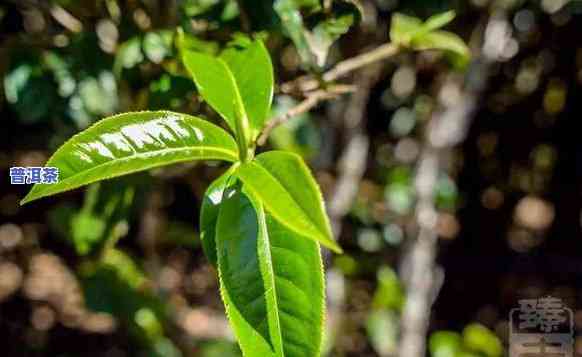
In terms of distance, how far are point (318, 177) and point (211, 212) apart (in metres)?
1.26

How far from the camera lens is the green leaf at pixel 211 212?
0.77 meters

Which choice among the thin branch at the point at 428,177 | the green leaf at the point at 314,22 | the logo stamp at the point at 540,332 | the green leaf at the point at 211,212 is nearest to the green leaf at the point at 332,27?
the green leaf at the point at 314,22

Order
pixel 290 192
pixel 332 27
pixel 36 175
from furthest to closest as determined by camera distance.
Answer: pixel 332 27 < pixel 36 175 < pixel 290 192

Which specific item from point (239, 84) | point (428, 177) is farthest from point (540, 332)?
point (239, 84)

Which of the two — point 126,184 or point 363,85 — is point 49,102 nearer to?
point 126,184

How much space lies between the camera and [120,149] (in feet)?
2.28

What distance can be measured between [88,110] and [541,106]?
5.69 ft

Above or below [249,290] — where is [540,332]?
above

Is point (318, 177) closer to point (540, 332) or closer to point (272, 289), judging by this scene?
point (540, 332)

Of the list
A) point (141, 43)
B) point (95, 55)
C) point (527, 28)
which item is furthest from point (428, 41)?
point (527, 28)

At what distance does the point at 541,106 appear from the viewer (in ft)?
8.57

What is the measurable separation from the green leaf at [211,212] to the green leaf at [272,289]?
55 millimetres

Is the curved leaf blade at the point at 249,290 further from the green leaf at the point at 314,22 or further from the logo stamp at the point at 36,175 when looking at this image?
the green leaf at the point at 314,22

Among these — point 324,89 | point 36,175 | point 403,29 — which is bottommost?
point 36,175
